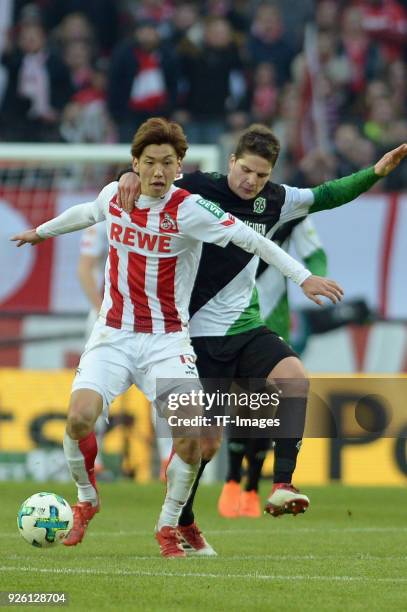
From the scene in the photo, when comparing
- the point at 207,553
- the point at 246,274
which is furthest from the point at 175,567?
the point at 246,274

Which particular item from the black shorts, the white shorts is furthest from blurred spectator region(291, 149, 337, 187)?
the white shorts

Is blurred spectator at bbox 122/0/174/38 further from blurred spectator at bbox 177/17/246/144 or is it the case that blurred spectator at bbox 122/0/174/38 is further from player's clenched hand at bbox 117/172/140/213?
player's clenched hand at bbox 117/172/140/213

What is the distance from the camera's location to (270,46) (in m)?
17.6

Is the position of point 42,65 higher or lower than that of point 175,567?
higher

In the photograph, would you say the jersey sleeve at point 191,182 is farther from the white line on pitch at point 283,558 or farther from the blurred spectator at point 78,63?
the blurred spectator at point 78,63

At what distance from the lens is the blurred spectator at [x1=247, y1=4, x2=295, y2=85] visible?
17547 mm

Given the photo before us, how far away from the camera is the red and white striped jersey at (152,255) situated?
7.39 meters

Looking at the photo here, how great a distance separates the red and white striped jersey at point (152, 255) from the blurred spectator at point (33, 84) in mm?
9727

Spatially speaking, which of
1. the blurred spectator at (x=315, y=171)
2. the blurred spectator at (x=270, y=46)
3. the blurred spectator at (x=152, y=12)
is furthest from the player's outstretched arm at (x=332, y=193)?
the blurred spectator at (x=152, y=12)

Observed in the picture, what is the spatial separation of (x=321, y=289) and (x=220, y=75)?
1020cm

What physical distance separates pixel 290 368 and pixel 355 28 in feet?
35.7

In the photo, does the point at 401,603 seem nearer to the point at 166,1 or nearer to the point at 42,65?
the point at 42,65

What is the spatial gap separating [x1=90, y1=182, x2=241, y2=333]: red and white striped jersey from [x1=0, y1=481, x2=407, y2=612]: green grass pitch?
124 centimetres

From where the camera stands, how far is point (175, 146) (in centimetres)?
734
